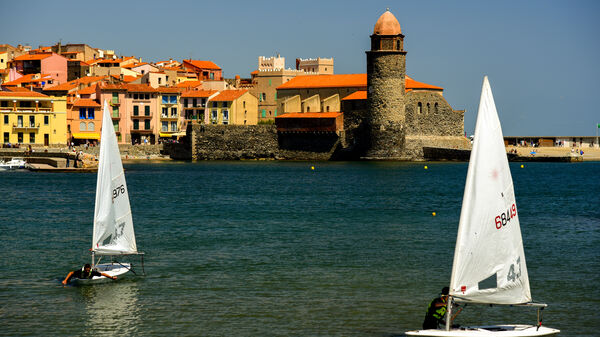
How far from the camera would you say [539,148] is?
105812 millimetres

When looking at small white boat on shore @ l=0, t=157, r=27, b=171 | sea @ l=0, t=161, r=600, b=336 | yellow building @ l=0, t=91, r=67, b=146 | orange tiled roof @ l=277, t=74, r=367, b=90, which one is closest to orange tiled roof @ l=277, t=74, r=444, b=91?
orange tiled roof @ l=277, t=74, r=367, b=90

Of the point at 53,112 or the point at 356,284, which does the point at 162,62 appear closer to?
the point at 53,112

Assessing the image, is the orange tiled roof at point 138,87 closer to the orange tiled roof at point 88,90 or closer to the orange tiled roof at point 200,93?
the orange tiled roof at point 88,90

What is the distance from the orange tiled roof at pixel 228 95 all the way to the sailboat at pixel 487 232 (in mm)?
90703

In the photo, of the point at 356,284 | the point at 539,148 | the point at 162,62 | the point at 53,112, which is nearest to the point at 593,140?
the point at 539,148

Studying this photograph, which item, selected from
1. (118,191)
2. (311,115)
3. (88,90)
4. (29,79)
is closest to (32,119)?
(88,90)

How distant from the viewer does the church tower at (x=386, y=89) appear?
87.8 meters

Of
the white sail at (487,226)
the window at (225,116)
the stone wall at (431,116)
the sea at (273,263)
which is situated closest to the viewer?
the white sail at (487,226)

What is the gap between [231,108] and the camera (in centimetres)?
10525

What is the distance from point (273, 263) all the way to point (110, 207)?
575cm

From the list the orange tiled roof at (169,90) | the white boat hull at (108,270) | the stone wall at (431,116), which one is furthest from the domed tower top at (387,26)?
the white boat hull at (108,270)

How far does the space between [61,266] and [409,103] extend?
232 feet

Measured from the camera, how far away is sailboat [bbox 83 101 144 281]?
2219cm

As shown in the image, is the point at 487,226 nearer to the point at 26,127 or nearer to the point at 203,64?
the point at 26,127
